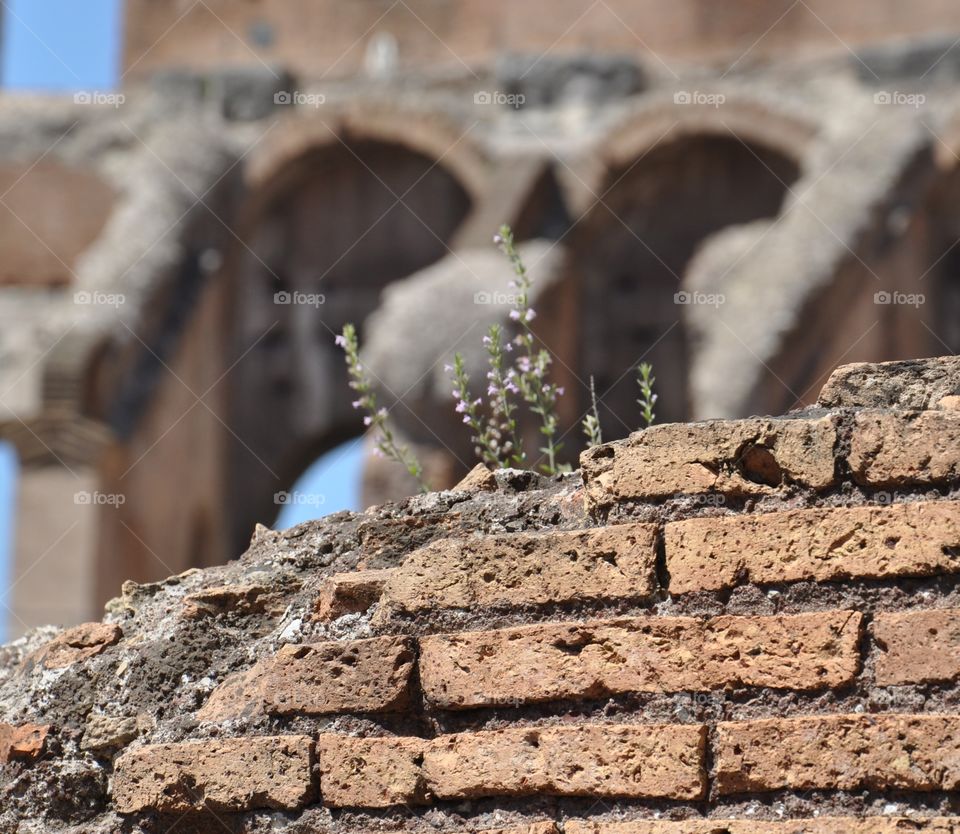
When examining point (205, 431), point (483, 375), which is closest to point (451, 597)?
point (483, 375)

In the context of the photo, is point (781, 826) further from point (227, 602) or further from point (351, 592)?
point (227, 602)

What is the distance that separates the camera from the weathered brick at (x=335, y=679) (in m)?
2.80

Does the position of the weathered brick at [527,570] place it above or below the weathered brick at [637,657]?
above

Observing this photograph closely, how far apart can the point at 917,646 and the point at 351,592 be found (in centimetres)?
95

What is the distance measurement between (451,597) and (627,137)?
37.6 feet

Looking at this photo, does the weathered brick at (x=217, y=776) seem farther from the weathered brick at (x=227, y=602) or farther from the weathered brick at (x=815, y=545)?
the weathered brick at (x=815, y=545)

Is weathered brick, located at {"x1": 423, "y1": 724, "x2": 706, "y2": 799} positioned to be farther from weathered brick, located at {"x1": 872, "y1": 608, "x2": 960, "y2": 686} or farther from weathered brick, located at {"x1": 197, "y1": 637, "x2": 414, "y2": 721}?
weathered brick, located at {"x1": 872, "y1": 608, "x2": 960, "y2": 686}

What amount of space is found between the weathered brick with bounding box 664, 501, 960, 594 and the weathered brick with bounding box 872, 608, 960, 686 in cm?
7

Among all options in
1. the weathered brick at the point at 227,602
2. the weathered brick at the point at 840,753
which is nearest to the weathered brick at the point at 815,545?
the weathered brick at the point at 840,753

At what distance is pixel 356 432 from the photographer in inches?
601

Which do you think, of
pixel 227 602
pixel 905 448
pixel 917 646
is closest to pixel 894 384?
pixel 905 448

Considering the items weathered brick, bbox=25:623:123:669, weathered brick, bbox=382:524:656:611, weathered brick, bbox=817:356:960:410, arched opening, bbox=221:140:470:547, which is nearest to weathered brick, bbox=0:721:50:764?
weathered brick, bbox=25:623:123:669

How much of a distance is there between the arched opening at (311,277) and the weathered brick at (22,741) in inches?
453

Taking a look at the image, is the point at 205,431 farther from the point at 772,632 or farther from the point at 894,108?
the point at 772,632
